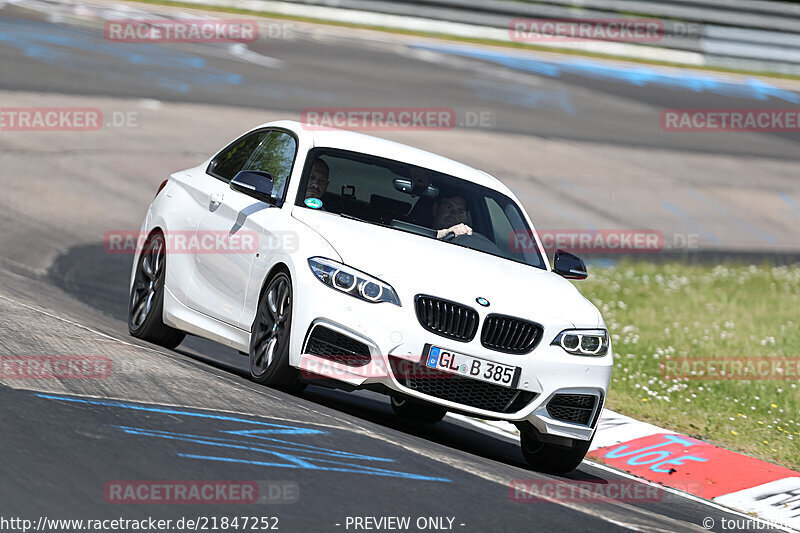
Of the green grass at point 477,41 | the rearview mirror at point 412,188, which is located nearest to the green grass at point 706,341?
the rearview mirror at point 412,188

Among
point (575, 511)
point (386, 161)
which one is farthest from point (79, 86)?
point (575, 511)

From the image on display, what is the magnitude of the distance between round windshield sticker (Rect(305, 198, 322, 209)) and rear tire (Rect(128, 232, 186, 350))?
4.98 feet

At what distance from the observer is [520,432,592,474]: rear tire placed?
8.22 metres

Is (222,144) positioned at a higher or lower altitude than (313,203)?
lower

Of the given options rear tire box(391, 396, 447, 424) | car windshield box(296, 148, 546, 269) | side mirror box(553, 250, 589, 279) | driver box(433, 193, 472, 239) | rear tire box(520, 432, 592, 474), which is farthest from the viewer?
rear tire box(391, 396, 447, 424)

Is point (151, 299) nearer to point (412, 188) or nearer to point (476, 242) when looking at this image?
point (412, 188)

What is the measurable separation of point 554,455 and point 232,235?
99.1 inches

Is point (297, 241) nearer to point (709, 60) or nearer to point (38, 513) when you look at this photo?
point (38, 513)

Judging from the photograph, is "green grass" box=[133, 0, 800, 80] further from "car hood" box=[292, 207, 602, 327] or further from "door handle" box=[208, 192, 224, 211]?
"car hood" box=[292, 207, 602, 327]

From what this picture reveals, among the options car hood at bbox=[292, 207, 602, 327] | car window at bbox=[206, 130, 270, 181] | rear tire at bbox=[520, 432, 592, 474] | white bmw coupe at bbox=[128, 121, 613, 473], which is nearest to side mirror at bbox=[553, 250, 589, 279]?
white bmw coupe at bbox=[128, 121, 613, 473]

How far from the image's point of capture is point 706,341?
1381 cm

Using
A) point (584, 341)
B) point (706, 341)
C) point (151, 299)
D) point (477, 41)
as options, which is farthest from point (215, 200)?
point (477, 41)

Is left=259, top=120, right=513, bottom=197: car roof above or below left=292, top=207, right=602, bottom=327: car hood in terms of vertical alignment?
above

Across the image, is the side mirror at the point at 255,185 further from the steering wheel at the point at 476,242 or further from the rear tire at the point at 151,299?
the rear tire at the point at 151,299
